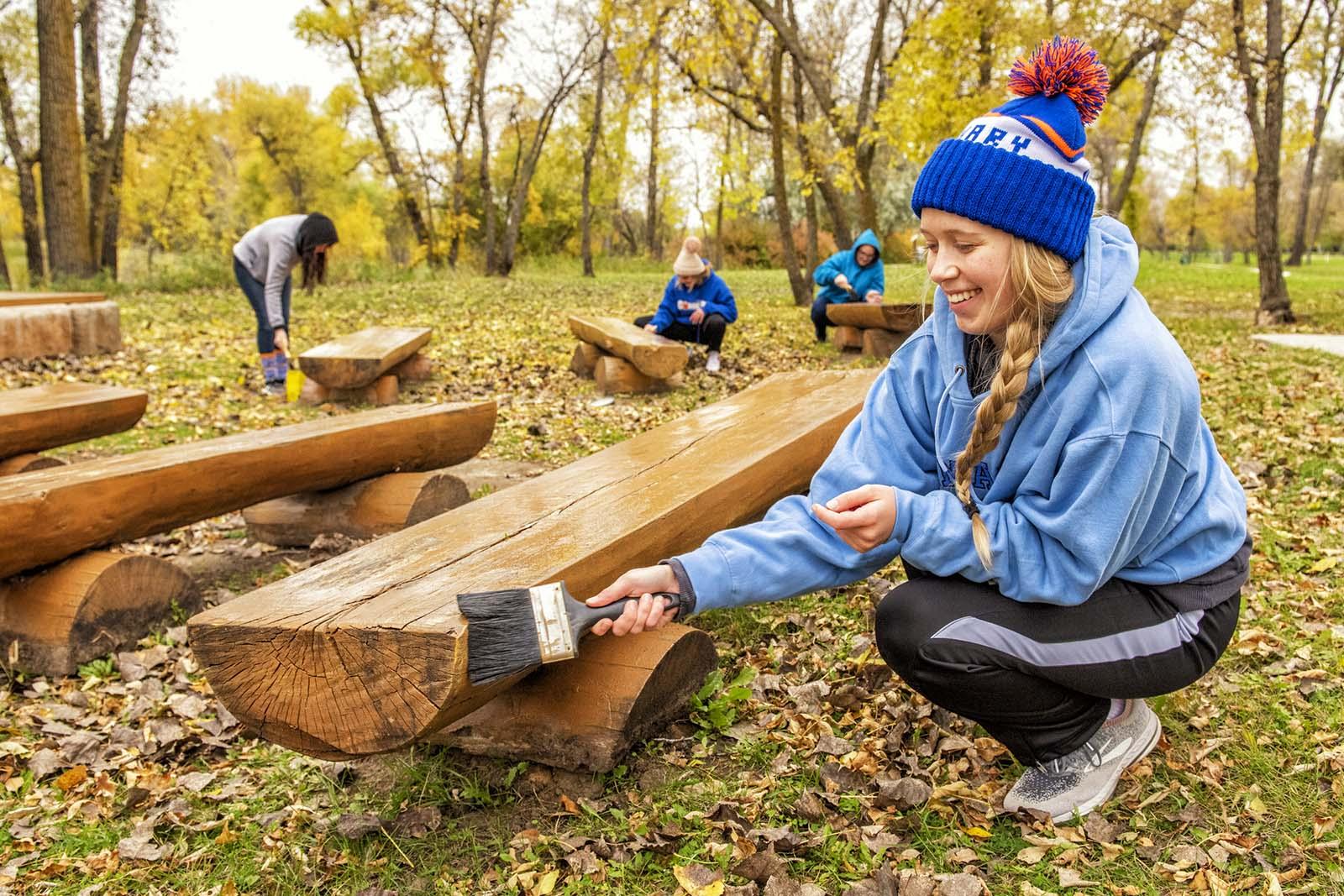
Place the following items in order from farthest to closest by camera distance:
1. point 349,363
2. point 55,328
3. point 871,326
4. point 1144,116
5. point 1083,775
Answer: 1. point 1144,116
2. point 871,326
3. point 55,328
4. point 349,363
5. point 1083,775

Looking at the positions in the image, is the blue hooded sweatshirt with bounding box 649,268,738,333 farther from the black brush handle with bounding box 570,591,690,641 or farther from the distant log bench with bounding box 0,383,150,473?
the black brush handle with bounding box 570,591,690,641

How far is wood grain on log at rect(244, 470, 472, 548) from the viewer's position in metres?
4.70

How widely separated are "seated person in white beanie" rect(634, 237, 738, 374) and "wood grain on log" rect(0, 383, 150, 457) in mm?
4596

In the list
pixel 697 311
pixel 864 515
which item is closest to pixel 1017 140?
pixel 864 515

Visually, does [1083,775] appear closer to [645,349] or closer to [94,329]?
[645,349]

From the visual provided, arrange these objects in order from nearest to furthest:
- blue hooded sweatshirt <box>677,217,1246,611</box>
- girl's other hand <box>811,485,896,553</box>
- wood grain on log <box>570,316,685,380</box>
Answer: blue hooded sweatshirt <box>677,217,1246,611</box>
girl's other hand <box>811,485,896,553</box>
wood grain on log <box>570,316,685,380</box>

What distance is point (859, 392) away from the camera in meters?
4.79

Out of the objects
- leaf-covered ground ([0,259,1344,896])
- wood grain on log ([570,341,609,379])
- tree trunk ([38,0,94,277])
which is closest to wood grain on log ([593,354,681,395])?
wood grain on log ([570,341,609,379])

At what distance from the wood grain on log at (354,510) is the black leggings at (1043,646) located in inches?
120

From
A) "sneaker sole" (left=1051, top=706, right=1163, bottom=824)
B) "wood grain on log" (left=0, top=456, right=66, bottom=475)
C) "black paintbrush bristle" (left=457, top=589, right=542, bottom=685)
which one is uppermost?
"black paintbrush bristle" (left=457, top=589, right=542, bottom=685)

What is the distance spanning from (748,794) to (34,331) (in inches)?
335

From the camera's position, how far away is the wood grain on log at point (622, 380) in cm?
810

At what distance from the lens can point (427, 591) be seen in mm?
2209

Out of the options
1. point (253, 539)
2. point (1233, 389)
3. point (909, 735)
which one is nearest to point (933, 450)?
point (909, 735)
